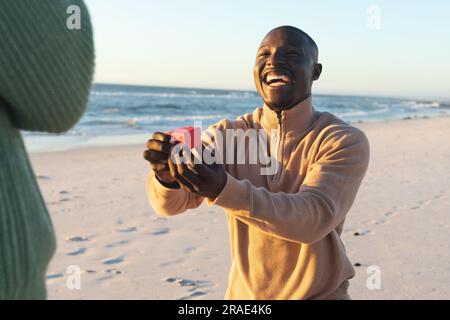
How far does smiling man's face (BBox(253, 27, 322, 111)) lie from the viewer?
2.07 meters

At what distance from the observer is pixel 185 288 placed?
4480mm

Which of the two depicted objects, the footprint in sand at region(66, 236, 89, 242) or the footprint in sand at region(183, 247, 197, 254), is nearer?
the footprint in sand at region(183, 247, 197, 254)

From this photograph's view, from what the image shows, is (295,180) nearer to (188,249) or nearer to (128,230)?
(188,249)

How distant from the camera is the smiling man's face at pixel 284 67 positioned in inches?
81.5

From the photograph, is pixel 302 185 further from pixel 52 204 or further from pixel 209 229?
pixel 52 204

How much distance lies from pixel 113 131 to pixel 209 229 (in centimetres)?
1405

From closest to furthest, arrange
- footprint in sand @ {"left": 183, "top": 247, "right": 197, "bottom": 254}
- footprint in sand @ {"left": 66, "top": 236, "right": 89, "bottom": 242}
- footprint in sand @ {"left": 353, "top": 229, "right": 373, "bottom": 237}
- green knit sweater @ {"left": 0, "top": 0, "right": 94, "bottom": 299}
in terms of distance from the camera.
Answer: green knit sweater @ {"left": 0, "top": 0, "right": 94, "bottom": 299} < footprint in sand @ {"left": 183, "top": 247, "right": 197, "bottom": 254} < footprint in sand @ {"left": 66, "top": 236, "right": 89, "bottom": 242} < footprint in sand @ {"left": 353, "top": 229, "right": 373, "bottom": 237}

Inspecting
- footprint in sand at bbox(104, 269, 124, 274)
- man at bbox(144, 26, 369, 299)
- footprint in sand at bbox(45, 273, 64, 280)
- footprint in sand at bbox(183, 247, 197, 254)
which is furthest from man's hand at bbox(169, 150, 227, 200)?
footprint in sand at bbox(183, 247, 197, 254)

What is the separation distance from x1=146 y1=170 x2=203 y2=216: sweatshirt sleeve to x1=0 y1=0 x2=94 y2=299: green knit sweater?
3.64ft

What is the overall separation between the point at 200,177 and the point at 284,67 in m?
0.70

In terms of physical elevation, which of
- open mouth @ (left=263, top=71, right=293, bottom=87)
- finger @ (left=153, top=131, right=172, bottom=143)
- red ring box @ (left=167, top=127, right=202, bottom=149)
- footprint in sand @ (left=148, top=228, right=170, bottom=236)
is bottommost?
footprint in sand @ (left=148, top=228, right=170, bottom=236)

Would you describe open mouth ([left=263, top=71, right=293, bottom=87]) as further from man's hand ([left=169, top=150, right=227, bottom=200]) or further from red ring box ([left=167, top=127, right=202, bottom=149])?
man's hand ([left=169, top=150, right=227, bottom=200])

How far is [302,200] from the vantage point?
1858 mm

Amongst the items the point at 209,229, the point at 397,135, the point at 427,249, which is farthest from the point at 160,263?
the point at 397,135
